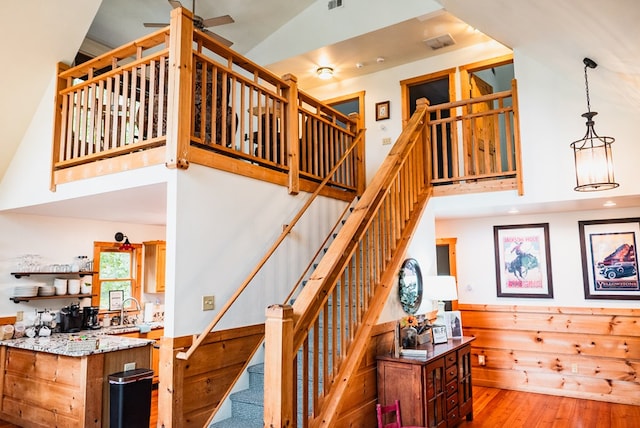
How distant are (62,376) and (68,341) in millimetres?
482

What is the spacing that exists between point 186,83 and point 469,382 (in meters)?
4.01

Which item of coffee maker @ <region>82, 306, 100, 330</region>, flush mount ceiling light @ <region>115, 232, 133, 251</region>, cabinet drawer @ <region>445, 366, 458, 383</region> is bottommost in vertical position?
cabinet drawer @ <region>445, 366, 458, 383</region>

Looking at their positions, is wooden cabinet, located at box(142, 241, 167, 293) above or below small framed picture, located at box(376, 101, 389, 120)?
below

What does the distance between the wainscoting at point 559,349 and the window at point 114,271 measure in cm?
466

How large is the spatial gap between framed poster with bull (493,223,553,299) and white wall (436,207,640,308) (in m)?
0.06

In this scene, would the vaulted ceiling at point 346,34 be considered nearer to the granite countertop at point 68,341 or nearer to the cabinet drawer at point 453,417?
the granite countertop at point 68,341

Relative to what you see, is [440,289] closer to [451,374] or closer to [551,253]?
[451,374]

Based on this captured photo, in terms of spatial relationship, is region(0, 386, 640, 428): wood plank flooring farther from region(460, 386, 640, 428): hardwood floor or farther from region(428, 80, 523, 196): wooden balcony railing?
region(428, 80, 523, 196): wooden balcony railing

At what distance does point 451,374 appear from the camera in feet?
14.1

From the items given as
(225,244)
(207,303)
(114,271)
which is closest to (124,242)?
(114,271)

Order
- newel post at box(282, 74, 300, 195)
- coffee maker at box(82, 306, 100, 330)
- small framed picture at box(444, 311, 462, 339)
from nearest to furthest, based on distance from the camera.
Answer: newel post at box(282, 74, 300, 195), small framed picture at box(444, 311, 462, 339), coffee maker at box(82, 306, 100, 330)

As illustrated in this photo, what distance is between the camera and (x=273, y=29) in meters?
6.88

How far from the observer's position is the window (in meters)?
6.06

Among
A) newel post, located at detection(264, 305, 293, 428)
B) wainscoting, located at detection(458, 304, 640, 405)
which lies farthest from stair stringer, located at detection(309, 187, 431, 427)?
wainscoting, located at detection(458, 304, 640, 405)
